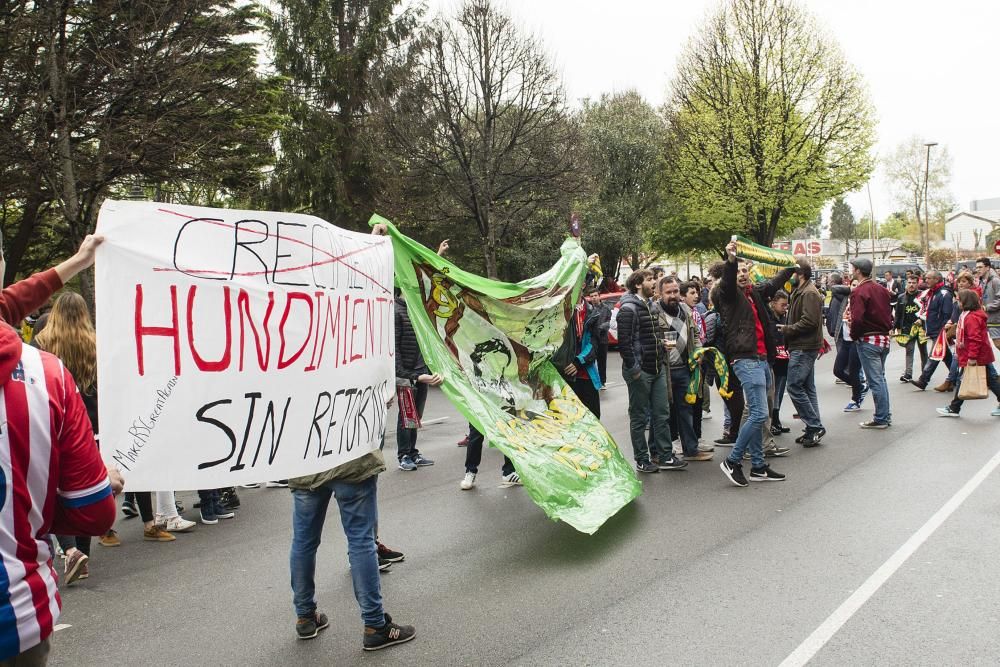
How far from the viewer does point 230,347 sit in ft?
11.2

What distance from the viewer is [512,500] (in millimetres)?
7086

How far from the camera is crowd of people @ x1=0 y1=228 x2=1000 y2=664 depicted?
2.18 m

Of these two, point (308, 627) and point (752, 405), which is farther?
point (752, 405)

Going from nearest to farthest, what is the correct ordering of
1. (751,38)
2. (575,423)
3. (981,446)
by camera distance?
1. (575,423)
2. (981,446)
3. (751,38)

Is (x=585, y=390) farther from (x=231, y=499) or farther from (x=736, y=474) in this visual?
(x=231, y=499)

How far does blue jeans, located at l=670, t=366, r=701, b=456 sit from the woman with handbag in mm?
3859

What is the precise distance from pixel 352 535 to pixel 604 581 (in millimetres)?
1709

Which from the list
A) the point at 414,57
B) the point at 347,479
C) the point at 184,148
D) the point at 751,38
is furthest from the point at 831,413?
the point at 751,38

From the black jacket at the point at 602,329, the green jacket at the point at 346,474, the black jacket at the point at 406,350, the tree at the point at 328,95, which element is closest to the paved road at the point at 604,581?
the green jacket at the point at 346,474

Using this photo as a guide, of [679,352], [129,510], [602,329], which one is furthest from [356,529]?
[679,352]

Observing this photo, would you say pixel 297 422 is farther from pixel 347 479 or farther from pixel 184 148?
pixel 184 148

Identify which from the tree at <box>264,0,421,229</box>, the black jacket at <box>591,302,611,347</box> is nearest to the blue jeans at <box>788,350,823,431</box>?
the black jacket at <box>591,302,611,347</box>

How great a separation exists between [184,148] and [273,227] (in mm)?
12984

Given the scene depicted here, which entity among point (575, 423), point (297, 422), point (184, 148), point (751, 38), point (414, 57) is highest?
point (751, 38)
